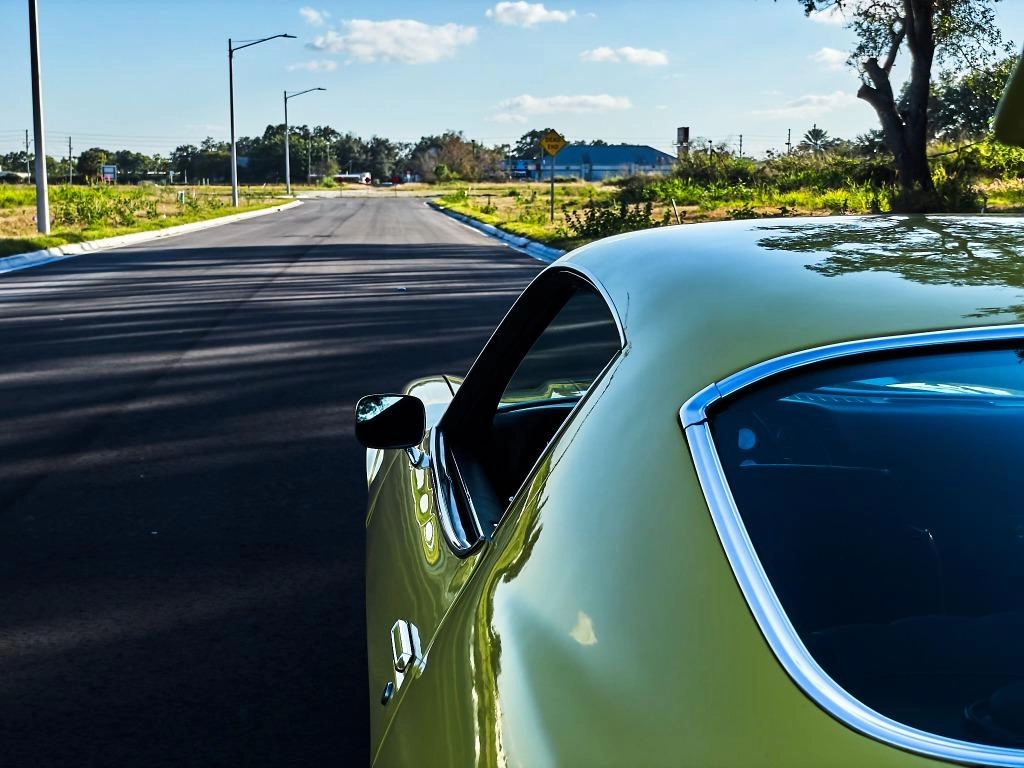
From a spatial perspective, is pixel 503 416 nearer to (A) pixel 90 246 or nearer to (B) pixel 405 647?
(B) pixel 405 647

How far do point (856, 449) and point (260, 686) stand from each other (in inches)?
98.0

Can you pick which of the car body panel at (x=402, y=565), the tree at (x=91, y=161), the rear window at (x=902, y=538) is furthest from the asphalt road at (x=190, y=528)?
the tree at (x=91, y=161)

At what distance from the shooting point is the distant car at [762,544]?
1.31 m

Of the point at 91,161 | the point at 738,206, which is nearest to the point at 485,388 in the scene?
the point at 738,206

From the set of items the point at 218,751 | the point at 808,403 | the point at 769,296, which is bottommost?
the point at 218,751

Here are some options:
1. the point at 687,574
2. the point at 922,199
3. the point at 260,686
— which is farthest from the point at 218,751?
the point at 922,199

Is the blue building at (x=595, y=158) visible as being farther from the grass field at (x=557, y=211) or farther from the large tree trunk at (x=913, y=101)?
the large tree trunk at (x=913, y=101)

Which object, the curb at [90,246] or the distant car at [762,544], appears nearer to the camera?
the distant car at [762,544]

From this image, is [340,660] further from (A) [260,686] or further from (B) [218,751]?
(B) [218,751]

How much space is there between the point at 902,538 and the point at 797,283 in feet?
1.43

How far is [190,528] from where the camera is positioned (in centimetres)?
557

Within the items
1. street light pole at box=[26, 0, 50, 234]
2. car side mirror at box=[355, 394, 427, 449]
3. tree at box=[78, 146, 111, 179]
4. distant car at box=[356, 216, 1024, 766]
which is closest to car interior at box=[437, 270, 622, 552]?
car side mirror at box=[355, 394, 427, 449]

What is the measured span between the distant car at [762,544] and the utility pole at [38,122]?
27673mm

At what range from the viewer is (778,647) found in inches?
52.6
